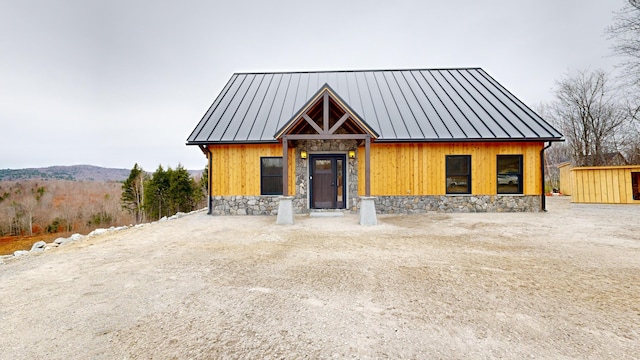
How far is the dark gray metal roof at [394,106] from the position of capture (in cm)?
952

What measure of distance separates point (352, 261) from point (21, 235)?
133 feet

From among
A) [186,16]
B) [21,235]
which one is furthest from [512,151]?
[21,235]

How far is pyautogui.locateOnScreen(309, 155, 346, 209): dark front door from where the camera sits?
10.1m

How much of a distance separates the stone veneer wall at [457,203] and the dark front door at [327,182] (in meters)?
1.66

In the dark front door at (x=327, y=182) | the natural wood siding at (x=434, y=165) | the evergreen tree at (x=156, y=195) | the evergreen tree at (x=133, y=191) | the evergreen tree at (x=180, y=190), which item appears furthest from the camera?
the evergreen tree at (x=133, y=191)

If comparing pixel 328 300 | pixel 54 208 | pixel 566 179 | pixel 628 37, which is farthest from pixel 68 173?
pixel 628 37

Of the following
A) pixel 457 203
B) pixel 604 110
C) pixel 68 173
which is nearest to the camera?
pixel 457 203

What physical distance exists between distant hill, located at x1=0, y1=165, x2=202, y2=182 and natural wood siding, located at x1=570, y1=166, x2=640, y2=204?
182ft

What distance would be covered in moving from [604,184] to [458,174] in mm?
6968

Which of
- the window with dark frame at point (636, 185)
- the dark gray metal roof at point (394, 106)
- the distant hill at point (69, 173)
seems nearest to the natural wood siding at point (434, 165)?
the dark gray metal roof at point (394, 106)

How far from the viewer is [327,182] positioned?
10.2 m

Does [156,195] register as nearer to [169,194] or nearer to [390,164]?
[169,194]

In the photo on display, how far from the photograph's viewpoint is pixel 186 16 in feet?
56.4

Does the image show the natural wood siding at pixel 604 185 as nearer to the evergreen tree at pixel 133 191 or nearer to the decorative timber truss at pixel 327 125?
the decorative timber truss at pixel 327 125
